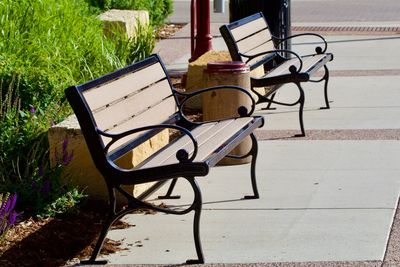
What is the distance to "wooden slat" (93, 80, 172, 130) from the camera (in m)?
6.60

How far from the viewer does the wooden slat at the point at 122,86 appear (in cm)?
650

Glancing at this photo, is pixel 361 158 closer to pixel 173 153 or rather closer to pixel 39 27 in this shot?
pixel 173 153

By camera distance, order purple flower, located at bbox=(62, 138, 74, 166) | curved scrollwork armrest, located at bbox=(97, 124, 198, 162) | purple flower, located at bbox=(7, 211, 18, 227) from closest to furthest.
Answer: curved scrollwork armrest, located at bbox=(97, 124, 198, 162) < purple flower, located at bbox=(7, 211, 18, 227) < purple flower, located at bbox=(62, 138, 74, 166)

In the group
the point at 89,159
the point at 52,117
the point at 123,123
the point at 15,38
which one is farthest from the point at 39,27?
the point at 123,123

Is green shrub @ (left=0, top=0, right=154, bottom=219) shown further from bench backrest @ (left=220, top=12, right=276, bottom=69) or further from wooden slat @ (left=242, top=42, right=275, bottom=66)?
wooden slat @ (left=242, top=42, right=275, bottom=66)

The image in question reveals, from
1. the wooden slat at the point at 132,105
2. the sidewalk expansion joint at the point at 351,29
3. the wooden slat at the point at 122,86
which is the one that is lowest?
the sidewalk expansion joint at the point at 351,29

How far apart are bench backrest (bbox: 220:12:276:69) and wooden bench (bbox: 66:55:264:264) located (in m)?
2.35

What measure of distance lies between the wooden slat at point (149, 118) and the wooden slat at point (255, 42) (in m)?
2.66

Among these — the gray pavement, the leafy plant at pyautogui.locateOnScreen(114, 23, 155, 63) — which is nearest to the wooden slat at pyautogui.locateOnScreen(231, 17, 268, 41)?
the gray pavement

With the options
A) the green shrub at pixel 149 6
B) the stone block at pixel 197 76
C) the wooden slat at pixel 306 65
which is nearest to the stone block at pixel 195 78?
the stone block at pixel 197 76

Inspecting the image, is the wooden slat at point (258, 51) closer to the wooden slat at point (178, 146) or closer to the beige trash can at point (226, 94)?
the beige trash can at point (226, 94)

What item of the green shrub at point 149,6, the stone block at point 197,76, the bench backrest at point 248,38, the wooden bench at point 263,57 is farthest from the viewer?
the green shrub at point 149,6

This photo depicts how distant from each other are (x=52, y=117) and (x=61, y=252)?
190 centimetres

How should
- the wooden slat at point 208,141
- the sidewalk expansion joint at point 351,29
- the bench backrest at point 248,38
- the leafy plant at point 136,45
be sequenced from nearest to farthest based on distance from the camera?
1. the wooden slat at point 208,141
2. the bench backrest at point 248,38
3. the leafy plant at point 136,45
4. the sidewalk expansion joint at point 351,29
